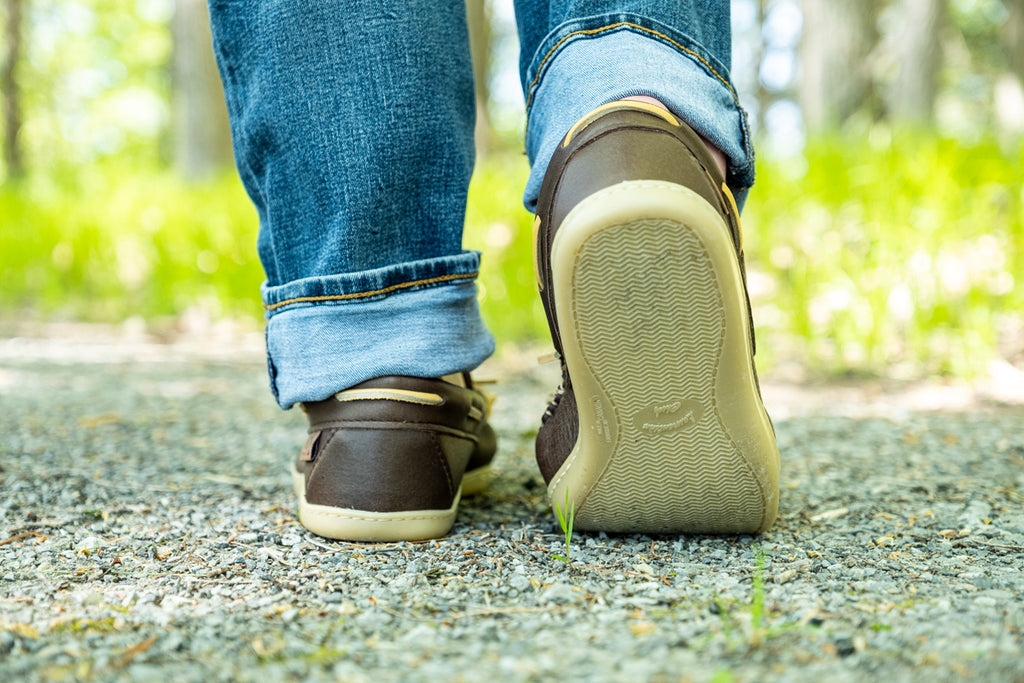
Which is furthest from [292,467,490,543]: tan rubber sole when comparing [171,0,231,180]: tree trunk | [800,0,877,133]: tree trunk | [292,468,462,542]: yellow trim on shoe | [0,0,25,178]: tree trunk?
[0,0,25,178]: tree trunk

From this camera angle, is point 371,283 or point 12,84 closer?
point 371,283

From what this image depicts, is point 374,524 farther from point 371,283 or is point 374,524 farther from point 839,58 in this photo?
point 839,58

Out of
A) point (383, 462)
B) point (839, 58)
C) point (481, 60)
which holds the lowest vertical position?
point (383, 462)

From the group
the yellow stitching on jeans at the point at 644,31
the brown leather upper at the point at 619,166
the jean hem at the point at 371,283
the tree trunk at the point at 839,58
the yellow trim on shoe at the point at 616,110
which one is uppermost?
the tree trunk at the point at 839,58

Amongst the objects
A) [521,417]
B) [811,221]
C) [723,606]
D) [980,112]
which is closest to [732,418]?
[723,606]

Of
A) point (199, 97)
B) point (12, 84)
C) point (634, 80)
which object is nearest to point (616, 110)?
point (634, 80)

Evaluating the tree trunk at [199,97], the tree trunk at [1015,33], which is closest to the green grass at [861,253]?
the tree trunk at [199,97]

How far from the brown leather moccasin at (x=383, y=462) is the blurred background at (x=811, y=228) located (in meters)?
1.70

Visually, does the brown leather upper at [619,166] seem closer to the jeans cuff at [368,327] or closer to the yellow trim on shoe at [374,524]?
the jeans cuff at [368,327]

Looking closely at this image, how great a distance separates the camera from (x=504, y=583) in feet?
2.66

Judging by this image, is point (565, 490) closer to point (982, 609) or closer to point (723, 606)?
point (723, 606)

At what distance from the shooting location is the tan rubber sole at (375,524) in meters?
0.93

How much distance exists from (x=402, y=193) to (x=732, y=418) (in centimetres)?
44

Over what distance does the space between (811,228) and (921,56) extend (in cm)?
324
